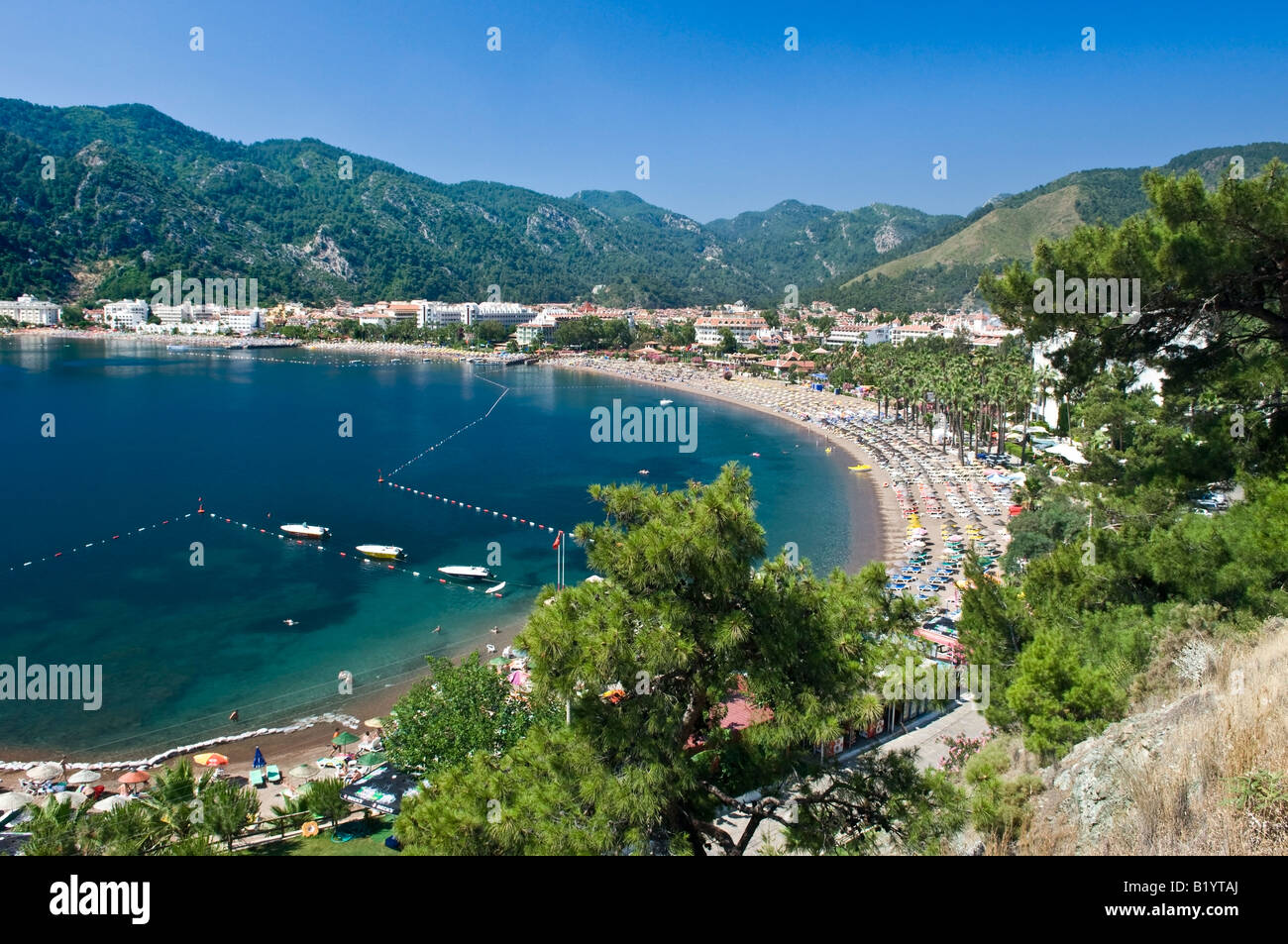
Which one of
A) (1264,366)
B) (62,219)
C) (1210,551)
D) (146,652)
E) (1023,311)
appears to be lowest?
(146,652)

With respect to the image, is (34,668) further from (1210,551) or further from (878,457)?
(878,457)

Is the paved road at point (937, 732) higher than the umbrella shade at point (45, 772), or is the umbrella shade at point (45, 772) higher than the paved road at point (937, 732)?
the paved road at point (937, 732)

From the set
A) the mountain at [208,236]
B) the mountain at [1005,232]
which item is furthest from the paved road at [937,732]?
the mountain at [1005,232]

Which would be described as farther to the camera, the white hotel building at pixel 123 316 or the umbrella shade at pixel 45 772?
the white hotel building at pixel 123 316

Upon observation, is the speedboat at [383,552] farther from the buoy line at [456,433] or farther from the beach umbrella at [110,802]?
the beach umbrella at [110,802]

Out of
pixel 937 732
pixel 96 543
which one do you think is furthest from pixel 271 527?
pixel 937 732

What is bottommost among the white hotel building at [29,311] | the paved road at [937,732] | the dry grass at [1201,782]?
the paved road at [937,732]
